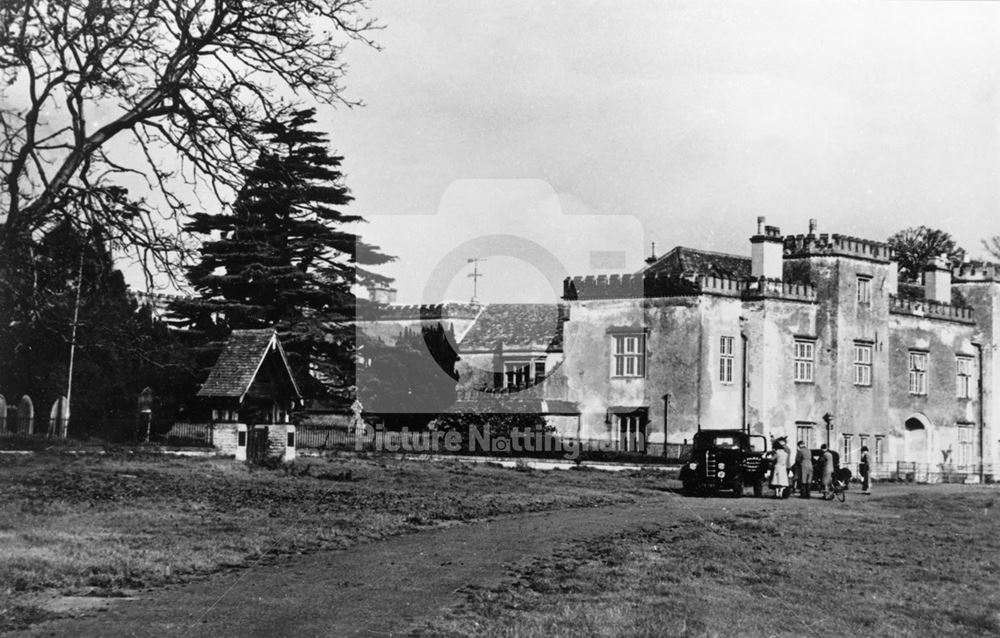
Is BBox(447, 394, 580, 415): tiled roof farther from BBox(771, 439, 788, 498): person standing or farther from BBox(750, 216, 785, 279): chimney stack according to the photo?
BBox(771, 439, 788, 498): person standing

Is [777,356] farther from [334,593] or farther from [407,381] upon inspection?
[334,593]

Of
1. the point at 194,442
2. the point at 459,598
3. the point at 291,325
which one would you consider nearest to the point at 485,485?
the point at 194,442

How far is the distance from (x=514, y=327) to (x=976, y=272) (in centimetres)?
2205

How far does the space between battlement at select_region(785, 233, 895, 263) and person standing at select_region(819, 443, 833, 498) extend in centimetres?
1746

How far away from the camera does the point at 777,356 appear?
43.8 metres

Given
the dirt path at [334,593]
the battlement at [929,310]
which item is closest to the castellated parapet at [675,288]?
the battlement at [929,310]

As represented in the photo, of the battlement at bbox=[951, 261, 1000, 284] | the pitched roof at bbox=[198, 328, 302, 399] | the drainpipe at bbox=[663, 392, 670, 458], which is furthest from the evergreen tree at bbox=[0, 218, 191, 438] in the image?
the battlement at bbox=[951, 261, 1000, 284]

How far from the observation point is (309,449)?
39.0 m

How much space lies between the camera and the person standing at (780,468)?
1096 inches

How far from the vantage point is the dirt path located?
29.3 ft

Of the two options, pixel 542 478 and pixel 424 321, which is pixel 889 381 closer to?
pixel 542 478

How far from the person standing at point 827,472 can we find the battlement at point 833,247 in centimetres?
1746

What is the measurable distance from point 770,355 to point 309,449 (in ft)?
58.7

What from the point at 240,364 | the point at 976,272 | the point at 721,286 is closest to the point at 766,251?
the point at 721,286
